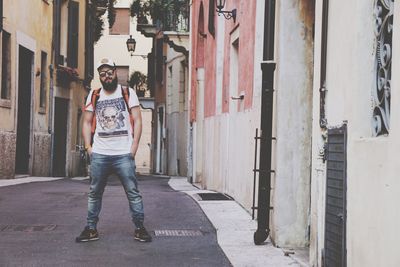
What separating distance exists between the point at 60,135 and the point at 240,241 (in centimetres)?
2123

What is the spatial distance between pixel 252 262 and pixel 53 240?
2072 millimetres

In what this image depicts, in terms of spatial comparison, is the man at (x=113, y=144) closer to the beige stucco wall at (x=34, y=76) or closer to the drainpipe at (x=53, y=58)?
the beige stucco wall at (x=34, y=76)

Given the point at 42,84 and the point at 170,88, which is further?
the point at 170,88

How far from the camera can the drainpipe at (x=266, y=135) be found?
746 cm

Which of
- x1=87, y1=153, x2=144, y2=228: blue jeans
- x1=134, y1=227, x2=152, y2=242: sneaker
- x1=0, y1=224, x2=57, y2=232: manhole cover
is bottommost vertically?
x1=0, y1=224, x2=57, y2=232: manhole cover

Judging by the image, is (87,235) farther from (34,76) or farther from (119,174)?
(34,76)

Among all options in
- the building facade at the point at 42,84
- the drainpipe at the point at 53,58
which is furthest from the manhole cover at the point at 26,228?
the drainpipe at the point at 53,58

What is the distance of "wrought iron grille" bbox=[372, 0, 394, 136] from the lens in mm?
4625

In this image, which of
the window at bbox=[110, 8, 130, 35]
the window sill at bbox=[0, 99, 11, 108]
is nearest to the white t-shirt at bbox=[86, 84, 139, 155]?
the window sill at bbox=[0, 99, 11, 108]

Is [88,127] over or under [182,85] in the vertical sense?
Answer: under

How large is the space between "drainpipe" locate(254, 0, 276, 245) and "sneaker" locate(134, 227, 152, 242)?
1021mm

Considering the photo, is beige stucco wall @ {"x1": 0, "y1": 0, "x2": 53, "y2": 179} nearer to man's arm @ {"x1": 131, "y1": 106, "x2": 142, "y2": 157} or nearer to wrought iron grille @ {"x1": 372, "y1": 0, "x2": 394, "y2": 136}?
man's arm @ {"x1": 131, "y1": 106, "x2": 142, "y2": 157}

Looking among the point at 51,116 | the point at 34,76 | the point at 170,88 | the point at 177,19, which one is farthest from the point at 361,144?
the point at 170,88

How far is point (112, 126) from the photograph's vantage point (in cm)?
781
